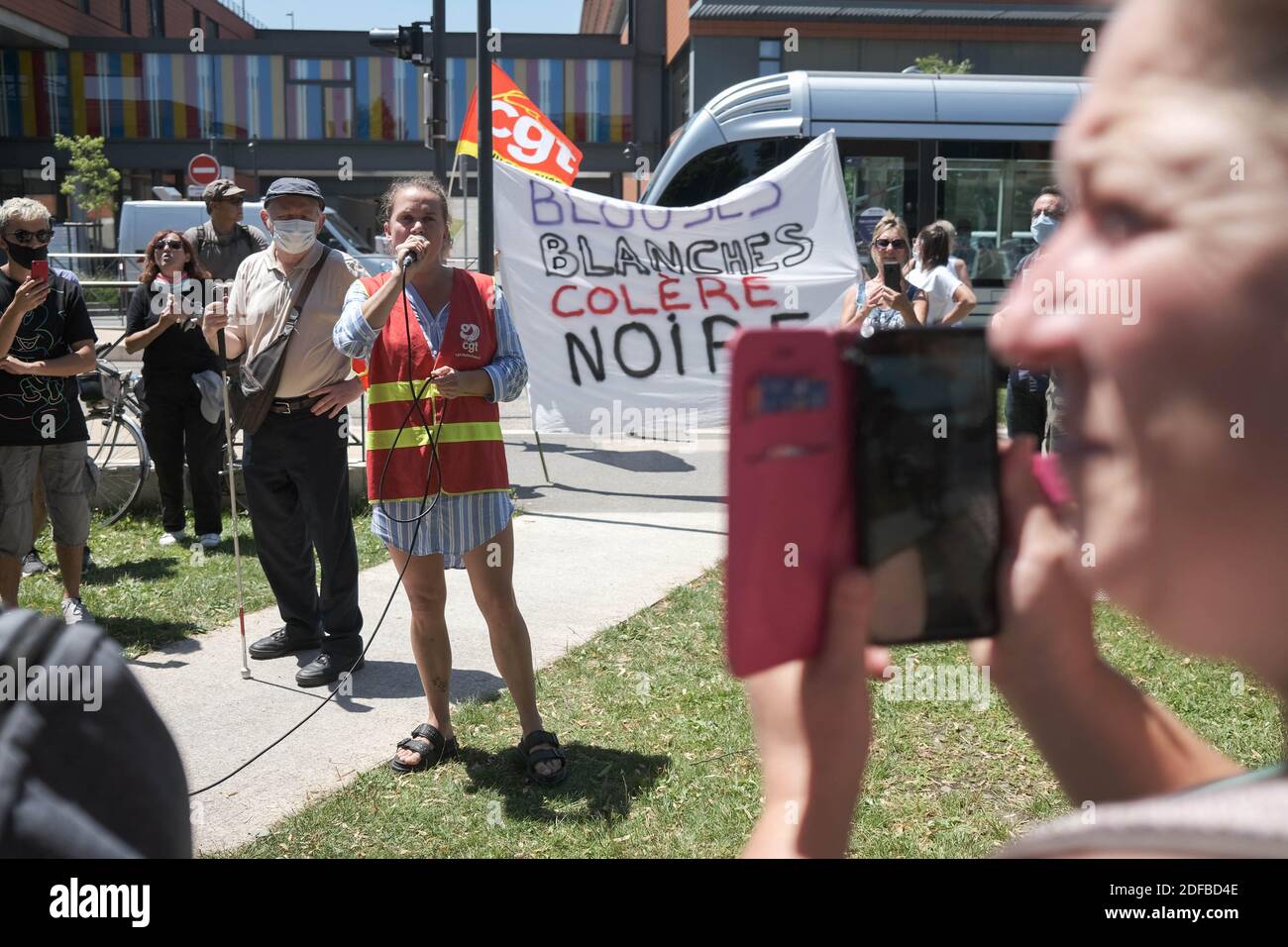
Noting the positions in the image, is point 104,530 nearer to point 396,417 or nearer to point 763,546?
point 396,417

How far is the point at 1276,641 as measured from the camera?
565mm

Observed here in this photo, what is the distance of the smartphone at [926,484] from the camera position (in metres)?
0.81

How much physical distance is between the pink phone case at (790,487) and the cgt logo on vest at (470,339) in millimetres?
3389

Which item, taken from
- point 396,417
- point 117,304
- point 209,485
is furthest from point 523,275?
point 117,304

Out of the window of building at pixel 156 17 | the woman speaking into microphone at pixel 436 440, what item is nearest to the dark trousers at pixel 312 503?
the woman speaking into microphone at pixel 436 440

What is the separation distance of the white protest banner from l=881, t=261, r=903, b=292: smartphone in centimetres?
223

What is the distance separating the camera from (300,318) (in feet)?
16.8

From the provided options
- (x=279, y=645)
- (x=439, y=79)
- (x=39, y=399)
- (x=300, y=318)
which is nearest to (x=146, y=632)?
(x=279, y=645)

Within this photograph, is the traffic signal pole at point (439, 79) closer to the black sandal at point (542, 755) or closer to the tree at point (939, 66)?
the black sandal at point (542, 755)

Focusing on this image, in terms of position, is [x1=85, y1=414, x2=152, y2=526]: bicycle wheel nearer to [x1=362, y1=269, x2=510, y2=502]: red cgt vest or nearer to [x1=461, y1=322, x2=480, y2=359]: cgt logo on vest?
[x1=362, y1=269, x2=510, y2=502]: red cgt vest

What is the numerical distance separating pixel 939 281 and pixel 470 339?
3714 millimetres

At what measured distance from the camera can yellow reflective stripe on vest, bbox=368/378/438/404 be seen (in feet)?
13.4
